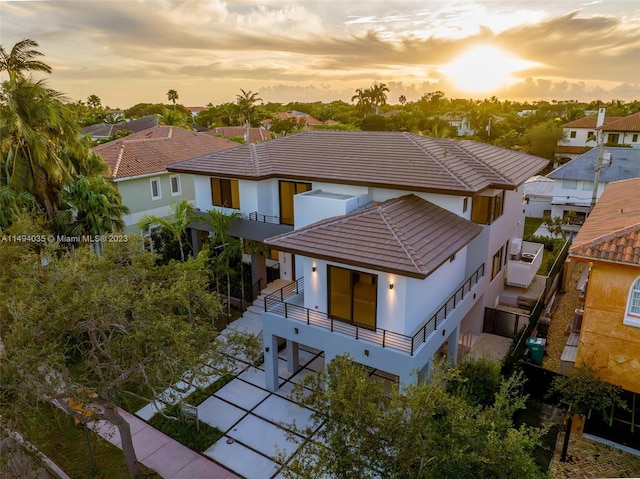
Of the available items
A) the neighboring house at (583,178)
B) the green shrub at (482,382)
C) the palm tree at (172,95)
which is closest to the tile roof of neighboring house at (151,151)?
the green shrub at (482,382)

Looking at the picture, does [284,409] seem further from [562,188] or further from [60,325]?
[562,188]

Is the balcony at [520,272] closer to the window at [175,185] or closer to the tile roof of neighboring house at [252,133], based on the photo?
the window at [175,185]

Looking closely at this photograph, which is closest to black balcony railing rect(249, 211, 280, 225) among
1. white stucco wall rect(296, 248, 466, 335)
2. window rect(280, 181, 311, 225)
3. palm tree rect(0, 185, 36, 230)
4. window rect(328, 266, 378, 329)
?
window rect(280, 181, 311, 225)

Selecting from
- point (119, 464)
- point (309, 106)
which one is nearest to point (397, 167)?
point (119, 464)

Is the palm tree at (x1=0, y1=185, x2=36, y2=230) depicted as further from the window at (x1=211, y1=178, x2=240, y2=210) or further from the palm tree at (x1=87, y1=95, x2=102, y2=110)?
the palm tree at (x1=87, y1=95, x2=102, y2=110)

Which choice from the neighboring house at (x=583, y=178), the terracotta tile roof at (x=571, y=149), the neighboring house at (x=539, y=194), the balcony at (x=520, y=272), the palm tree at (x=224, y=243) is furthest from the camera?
the terracotta tile roof at (x=571, y=149)
